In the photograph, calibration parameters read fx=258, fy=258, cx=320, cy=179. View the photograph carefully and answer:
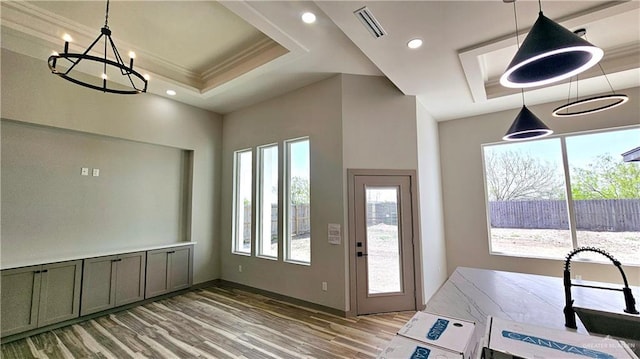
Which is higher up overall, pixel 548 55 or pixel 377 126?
pixel 377 126

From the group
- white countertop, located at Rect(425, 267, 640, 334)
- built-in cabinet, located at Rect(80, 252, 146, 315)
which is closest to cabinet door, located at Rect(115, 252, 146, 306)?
built-in cabinet, located at Rect(80, 252, 146, 315)

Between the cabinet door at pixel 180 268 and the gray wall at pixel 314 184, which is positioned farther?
the cabinet door at pixel 180 268

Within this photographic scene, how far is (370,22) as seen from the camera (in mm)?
2523

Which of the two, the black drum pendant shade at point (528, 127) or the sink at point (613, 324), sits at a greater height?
the black drum pendant shade at point (528, 127)

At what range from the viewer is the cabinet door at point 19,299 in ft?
10.3

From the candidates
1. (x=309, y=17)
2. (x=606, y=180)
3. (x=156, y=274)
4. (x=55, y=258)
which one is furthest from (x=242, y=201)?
(x=606, y=180)

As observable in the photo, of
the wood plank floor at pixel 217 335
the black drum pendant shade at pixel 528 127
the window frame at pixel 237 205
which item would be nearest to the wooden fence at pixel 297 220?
the window frame at pixel 237 205

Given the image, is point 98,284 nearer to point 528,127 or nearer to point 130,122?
point 130,122

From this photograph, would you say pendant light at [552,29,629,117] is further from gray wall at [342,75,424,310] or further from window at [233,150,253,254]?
window at [233,150,253,254]

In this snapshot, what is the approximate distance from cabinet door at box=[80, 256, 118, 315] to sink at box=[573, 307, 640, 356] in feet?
17.9

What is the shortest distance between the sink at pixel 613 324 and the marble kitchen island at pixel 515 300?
0.08 m

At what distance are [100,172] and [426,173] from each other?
18.4 feet

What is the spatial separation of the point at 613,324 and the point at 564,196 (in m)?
4.11

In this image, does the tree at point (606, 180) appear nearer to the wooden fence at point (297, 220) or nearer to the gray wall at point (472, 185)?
the gray wall at point (472, 185)
